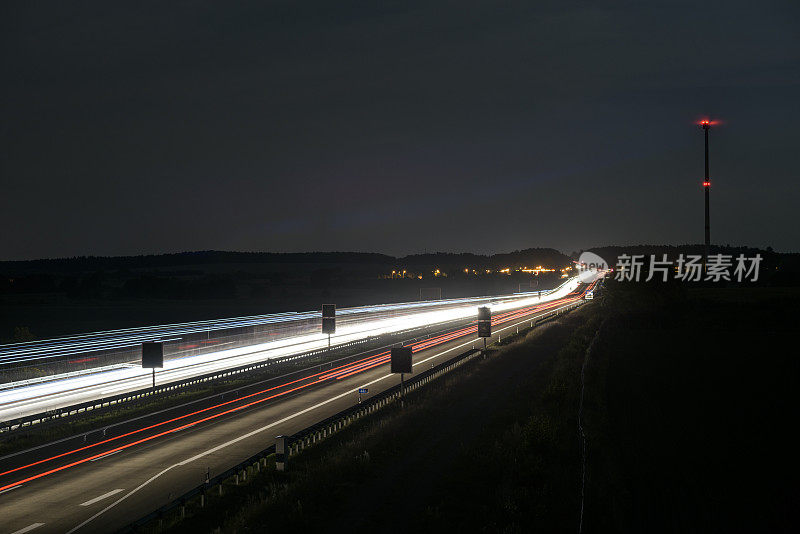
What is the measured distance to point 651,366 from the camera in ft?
160

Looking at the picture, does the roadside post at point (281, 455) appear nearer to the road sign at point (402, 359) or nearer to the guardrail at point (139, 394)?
the guardrail at point (139, 394)

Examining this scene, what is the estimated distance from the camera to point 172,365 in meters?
45.2

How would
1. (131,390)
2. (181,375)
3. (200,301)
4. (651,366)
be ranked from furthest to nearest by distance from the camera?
(200,301) < (651,366) < (181,375) < (131,390)

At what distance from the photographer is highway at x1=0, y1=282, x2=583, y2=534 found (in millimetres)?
17703

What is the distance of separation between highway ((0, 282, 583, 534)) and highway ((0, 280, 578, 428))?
224 inches

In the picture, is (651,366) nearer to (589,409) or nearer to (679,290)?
(589,409)

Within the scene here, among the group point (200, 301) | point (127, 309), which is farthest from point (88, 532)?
point (200, 301)

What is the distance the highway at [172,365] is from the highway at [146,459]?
18.7 ft

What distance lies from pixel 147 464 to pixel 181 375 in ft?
66.1

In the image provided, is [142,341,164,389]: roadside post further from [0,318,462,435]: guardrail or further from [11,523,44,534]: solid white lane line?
[11,523,44,534]: solid white lane line

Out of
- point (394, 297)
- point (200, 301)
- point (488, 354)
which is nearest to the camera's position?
point (488, 354)

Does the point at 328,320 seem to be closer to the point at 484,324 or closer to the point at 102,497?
the point at 484,324

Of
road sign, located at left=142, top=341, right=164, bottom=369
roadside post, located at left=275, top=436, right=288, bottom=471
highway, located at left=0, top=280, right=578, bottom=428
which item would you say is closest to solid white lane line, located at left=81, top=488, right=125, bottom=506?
roadside post, located at left=275, top=436, right=288, bottom=471

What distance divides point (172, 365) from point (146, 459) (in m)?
22.8
